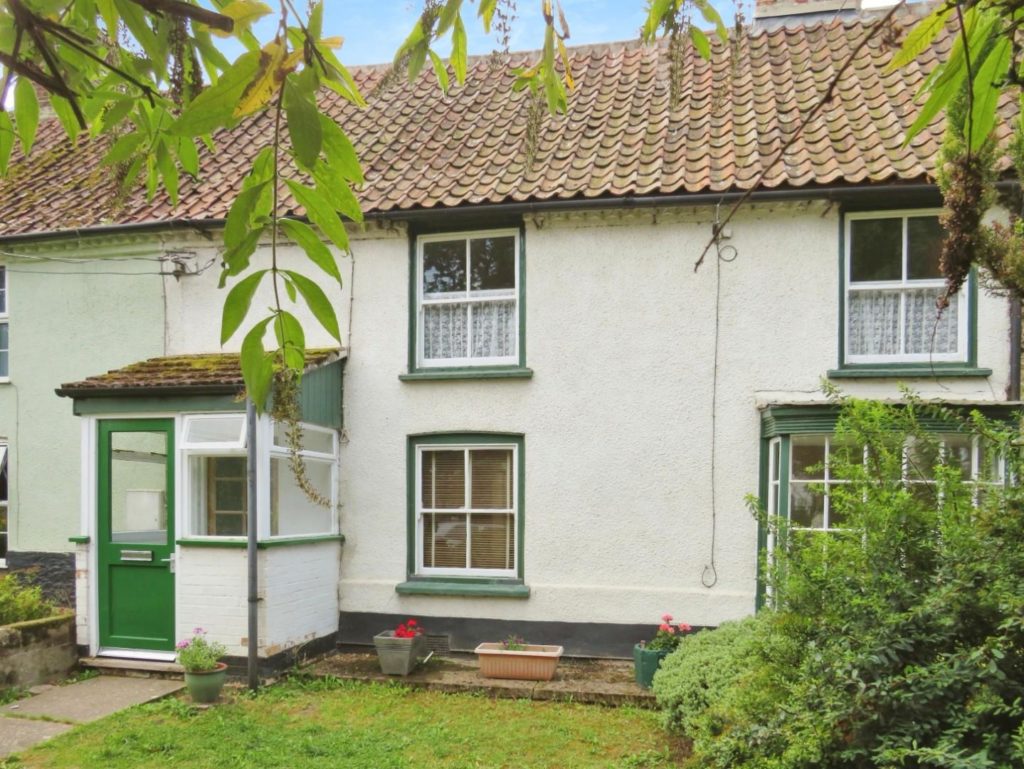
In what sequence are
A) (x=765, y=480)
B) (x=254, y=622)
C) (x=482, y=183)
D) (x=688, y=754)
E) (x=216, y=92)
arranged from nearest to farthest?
(x=216, y=92)
(x=688, y=754)
(x=254, y=622)
(x=765, y=480)
(x=482, y=183)

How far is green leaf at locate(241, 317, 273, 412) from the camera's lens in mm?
1559

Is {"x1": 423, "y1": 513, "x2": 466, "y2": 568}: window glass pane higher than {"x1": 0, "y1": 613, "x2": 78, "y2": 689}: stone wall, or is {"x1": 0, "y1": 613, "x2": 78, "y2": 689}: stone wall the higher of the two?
{"x1": 423, "y1": 513, "x2": 466, "y2": 568}: window glass pane

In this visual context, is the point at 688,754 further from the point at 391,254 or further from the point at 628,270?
the point at 391,254

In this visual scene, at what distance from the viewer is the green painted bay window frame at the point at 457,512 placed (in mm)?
9914


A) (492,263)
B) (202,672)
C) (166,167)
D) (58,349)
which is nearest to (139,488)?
(58,349)

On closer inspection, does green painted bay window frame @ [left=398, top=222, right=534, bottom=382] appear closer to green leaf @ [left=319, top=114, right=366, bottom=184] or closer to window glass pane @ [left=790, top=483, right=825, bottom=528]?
window glass pane @ [left=790, top=483, right=825, bottom=528]

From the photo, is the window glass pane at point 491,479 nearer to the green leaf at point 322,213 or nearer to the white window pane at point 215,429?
the white window pane at point 215,429

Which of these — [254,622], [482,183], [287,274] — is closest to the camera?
[287,274]

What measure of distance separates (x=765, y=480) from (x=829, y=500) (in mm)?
679

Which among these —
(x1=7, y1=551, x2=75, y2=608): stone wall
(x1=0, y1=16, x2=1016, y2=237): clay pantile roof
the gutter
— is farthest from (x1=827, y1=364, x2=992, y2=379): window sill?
(x1=7, y1=551, x2=75, y2=608): stone wall

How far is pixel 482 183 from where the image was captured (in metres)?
10.2

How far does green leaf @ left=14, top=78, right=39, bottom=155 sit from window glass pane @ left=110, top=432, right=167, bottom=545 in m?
8.32

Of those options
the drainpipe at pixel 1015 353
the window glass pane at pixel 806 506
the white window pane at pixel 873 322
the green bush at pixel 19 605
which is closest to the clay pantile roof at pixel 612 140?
the white window pane at pixel 873 322

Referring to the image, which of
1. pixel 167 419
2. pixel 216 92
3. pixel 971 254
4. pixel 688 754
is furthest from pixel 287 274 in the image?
pixel 167 419
